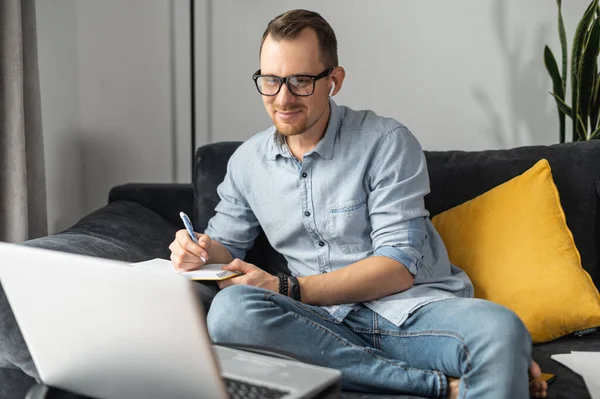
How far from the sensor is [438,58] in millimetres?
2914

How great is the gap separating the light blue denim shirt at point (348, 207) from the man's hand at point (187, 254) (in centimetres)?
24

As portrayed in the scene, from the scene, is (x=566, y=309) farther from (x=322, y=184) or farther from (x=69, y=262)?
(x=69, y=262)

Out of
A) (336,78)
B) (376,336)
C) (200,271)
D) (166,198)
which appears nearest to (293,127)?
(336,78)

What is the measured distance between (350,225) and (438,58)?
1343 mm

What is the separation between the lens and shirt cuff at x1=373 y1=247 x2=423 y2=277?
168 cm

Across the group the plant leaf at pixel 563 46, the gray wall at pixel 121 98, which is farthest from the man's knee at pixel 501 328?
the gray wall at pixel 121 98

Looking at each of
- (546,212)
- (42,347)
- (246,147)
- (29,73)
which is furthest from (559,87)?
(42,347)

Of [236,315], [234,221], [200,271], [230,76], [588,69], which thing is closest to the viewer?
[236,315]

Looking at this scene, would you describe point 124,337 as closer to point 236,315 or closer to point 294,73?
point 236,315

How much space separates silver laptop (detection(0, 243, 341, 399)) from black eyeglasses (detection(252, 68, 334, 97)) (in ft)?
2.71

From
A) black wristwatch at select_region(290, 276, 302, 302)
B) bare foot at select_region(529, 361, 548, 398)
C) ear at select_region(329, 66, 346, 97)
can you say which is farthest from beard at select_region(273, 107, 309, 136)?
bare foot at select_region(529, 361, 548, 398)

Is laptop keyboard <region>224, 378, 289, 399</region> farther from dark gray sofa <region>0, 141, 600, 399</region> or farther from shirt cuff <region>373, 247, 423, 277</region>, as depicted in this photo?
dark gray sofa <region>0, 141, 600, 399</region>

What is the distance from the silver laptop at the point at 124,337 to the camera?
88 centimetres

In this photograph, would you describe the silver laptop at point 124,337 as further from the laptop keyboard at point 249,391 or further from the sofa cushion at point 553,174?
the sofa cushion at point 553,174
